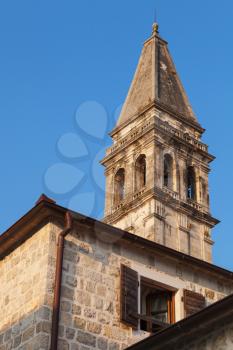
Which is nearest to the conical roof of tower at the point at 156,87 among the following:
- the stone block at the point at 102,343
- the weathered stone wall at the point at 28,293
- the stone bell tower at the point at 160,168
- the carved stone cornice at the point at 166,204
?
the stone bell tower at the point at 160,168

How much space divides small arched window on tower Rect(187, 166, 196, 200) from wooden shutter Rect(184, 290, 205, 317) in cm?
3310

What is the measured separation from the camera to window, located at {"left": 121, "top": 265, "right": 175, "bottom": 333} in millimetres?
13711

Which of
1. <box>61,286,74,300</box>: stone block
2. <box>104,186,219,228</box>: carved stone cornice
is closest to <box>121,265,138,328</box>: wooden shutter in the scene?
<box>61,286,74,300</box>: stone block

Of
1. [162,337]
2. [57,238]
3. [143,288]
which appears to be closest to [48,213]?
[57,238]

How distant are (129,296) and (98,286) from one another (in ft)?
2.42

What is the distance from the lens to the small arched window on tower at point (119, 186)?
1899 inches

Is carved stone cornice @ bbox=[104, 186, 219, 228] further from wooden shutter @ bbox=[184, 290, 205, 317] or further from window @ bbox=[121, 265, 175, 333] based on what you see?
window @ bbox=[121, 265, 175, 333]

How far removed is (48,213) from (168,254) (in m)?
3.05

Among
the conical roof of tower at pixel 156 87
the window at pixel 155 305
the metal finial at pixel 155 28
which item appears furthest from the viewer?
the metal finial at pixel 155 28

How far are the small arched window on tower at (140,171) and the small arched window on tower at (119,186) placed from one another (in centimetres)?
180

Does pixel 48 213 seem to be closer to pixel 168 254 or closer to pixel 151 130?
pixel 168 254

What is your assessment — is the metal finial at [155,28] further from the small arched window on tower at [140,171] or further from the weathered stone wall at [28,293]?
the weathered stone wall at [28,293]

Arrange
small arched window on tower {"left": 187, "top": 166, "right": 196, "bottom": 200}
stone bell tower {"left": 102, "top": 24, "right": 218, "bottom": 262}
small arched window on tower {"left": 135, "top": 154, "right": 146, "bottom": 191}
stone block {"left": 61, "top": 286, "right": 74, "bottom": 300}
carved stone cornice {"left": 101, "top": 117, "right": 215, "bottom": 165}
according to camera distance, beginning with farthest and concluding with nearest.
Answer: small arched window on tower {"left": 187, "top": 166, "right": 196, "bottom": 200} < carved stone cornice {"left": 101, "top": 117, "right": 215, "bottom": 165} < small arched window on tower {"left": 135, "top": 154, "right": 146, "bottom": 191} < stone bell tower {"left": 102, "top": 24, "right": 218, "bottom": 262} < stone block {"left": 61, "top": 286, "right": 74, "bottom": 300}

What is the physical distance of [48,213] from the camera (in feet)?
44.0
